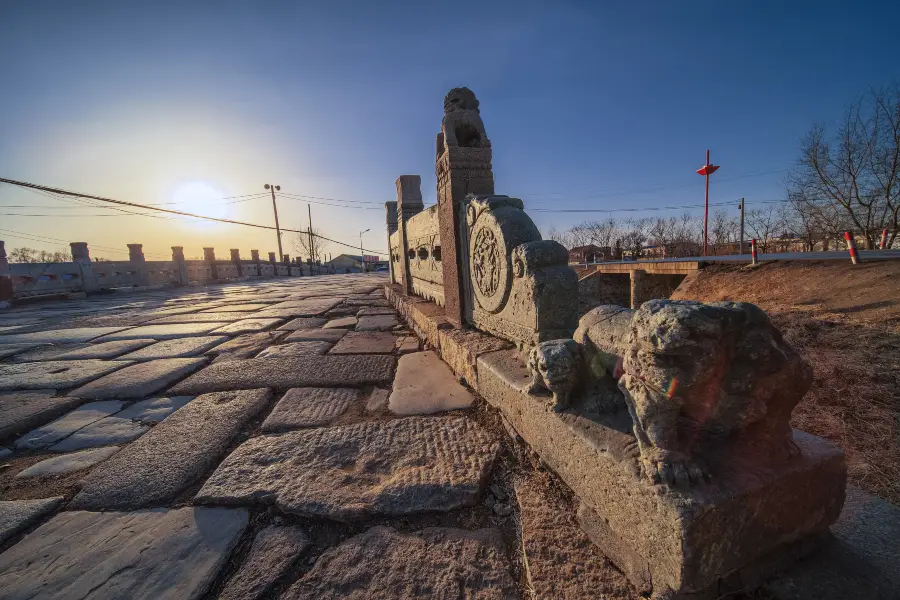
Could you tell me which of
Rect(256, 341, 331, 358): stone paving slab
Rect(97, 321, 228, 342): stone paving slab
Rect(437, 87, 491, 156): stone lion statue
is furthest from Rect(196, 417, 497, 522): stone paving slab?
Rect(97, 321, 228, 342): stone paving slab

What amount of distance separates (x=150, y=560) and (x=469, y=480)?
3.97 ft

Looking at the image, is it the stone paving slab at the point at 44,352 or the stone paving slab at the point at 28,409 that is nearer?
the stone paving slab at the point at 28,409

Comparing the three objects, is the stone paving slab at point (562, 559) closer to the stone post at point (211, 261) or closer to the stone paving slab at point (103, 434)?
the stone paving slab at point (103, 434)

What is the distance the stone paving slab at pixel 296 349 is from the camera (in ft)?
11.8

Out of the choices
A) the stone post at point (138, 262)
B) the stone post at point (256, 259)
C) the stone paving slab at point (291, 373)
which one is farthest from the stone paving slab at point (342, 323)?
the stone post at point (256, 259)

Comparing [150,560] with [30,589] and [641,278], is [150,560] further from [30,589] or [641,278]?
[641,278]

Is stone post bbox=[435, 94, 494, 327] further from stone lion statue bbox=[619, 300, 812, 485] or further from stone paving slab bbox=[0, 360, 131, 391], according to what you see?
stone paving slab bbox=[0, 360, 131, 391]

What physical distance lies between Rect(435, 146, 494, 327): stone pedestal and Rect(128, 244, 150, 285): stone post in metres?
18.1

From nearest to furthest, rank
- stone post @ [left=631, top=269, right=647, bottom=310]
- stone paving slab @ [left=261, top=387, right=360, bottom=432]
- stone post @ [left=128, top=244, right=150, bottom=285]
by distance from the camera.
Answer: stone paving slab @ [left=261, top=387, right=360, bottom=432], stone post @ [left=631, top=269, right=647, bottom=310], stone post @ [left=128, top=244, right=150, bottom=285]

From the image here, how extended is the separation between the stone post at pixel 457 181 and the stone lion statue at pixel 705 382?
224cm

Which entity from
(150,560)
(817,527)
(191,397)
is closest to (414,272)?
(191,397)

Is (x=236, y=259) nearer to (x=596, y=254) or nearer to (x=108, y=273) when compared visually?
(x=108, y=273)

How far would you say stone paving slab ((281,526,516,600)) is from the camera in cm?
102

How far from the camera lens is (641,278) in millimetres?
10930
